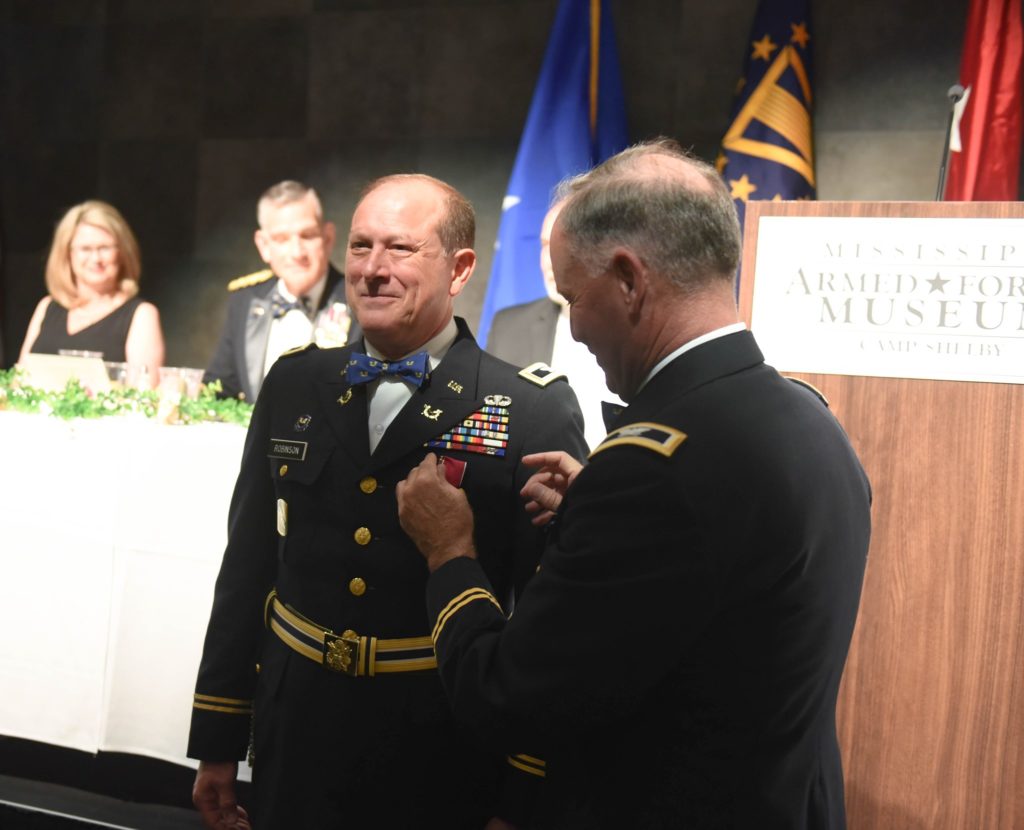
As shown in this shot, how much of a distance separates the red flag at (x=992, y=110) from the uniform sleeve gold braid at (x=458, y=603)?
3.20 meters

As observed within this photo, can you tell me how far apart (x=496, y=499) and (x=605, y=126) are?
3291 mm

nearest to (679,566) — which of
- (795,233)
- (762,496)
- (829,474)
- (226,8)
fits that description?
(762,496)

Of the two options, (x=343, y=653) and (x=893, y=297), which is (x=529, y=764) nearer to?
(x=343, y=653)

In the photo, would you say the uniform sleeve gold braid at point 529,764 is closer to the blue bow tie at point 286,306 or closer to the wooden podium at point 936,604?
the wooden podium at point 936,604

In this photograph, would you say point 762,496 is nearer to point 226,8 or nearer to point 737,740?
point 737,740

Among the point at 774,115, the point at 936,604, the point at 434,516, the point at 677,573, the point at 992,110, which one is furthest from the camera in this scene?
the point at 774,115

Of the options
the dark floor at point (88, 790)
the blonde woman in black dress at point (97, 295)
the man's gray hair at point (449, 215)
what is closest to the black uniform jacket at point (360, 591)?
the man's gray hair at point (449, 215)

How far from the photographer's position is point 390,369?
5.51 feet

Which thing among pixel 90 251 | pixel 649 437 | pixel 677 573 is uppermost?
pixel 90 251

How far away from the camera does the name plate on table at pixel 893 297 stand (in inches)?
72.4

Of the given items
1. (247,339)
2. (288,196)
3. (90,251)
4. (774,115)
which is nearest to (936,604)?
(774,115)

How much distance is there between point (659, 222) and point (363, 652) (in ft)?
2.77

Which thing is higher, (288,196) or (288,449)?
(288,196)

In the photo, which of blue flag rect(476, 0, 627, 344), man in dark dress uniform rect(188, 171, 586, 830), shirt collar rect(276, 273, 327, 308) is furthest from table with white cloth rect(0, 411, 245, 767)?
shirt collar rect(276, 273, 327, 308)
